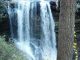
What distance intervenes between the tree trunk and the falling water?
18.3ft

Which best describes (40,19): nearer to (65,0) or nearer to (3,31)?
(3,31)

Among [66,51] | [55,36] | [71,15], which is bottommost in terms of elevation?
[55,36]

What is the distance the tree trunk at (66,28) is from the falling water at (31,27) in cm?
558

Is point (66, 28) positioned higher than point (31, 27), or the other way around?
point (66, 28)

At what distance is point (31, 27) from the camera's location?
1101cm

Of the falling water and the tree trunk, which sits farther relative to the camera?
the falling water

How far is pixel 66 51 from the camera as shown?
5156 mm

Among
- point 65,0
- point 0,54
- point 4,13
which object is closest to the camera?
point 65,0

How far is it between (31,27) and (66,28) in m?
5.97

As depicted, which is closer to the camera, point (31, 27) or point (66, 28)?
point (66, 28)

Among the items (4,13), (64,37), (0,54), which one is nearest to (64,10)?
(64,37)

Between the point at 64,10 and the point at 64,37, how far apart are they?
47cm

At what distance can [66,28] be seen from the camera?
16.7ft

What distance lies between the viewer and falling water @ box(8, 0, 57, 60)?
10.9 meters
